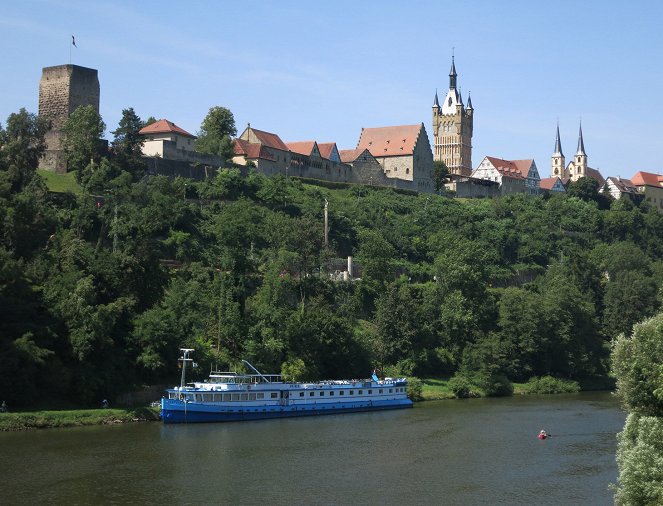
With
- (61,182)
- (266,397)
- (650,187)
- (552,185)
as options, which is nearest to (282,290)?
(266,397)

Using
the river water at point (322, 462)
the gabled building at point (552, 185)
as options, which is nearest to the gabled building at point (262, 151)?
the river water at point (322, 462)

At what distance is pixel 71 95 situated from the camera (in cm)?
8431

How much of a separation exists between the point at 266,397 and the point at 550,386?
25.6 metres

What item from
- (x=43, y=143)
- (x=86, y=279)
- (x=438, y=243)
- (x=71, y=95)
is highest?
(x=71, y=95)

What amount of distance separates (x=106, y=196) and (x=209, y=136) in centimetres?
2794

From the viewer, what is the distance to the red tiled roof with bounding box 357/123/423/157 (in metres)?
124

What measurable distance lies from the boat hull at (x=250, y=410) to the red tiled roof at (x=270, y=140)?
46267mm

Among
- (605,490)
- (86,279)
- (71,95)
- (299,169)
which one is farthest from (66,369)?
(299,169)

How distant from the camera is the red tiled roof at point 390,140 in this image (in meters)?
124

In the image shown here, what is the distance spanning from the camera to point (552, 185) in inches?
5915

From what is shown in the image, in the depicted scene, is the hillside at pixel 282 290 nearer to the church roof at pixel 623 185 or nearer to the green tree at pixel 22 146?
the green tree at pixel 22 146

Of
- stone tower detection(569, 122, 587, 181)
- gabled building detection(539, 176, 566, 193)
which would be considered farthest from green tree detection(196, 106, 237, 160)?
stone tower detection(569, 122, 587, 181)

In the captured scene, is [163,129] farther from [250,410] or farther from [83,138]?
[250,410]

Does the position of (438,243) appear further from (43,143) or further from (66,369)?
(66,369)
